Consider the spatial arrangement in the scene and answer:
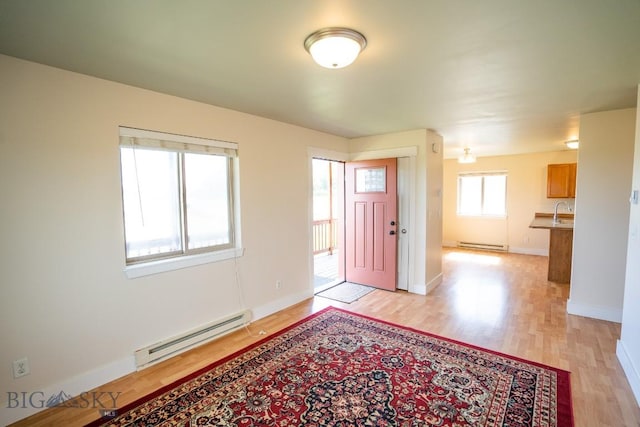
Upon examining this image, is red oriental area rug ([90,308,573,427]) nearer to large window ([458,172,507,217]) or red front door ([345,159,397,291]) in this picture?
red front door ([345,159,397,291])

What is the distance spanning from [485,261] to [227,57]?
6.49 metres

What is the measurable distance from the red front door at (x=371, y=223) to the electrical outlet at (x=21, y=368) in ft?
12.8

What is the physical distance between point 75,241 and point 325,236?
563 centimetres

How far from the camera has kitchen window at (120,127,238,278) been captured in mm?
2586

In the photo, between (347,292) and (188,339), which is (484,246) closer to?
(347,292)

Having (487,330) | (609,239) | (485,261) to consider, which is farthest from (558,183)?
(487,330)

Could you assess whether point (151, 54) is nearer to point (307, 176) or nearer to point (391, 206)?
point (307, 176)

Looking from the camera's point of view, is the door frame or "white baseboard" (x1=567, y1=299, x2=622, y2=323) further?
the door frame

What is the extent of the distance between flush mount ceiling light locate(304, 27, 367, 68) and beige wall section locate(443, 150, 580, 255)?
22.8 ft

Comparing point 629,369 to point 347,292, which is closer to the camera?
point 629,369

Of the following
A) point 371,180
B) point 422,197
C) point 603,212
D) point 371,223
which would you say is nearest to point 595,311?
point 603,212

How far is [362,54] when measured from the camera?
192 centimetres

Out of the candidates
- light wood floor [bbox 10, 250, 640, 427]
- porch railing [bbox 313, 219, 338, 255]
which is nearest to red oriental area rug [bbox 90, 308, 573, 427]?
light wood floor [bbox 10, 250, 640, 427]

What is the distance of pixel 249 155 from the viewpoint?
3410 mm
